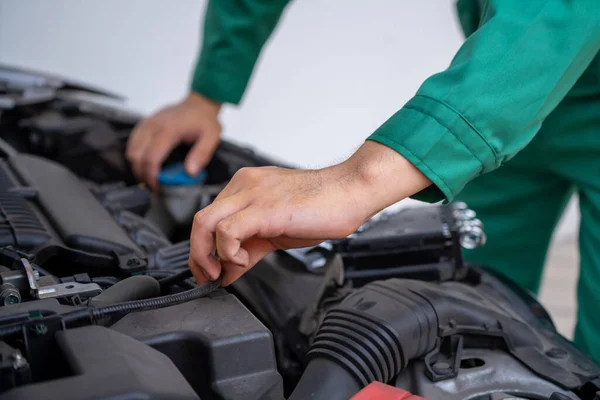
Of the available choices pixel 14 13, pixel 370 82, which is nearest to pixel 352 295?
pixel 370 82

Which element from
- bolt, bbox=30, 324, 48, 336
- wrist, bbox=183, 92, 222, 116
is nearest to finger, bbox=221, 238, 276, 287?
bolt, bbox=30, 324, 48, 336

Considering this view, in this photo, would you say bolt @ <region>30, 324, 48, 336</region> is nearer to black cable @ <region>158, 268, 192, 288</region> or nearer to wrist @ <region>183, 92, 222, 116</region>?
black cable @ <region>158, 268, 192, 288</region>

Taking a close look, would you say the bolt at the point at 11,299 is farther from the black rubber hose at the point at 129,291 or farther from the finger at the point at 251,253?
the finger at the point at 251,253

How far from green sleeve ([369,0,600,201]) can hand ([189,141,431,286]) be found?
0.03m

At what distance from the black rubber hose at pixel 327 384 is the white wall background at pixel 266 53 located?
161 cm

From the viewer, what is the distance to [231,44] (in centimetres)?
142

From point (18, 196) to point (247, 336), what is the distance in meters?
0.51

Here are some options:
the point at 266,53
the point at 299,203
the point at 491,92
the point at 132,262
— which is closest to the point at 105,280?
the point at 132,262

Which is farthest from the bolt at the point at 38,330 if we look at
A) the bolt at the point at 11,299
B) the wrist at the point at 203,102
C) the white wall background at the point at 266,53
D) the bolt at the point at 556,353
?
the white wall background at the point at 266,53

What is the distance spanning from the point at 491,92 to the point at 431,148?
3.5 inches

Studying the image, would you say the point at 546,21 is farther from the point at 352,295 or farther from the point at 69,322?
the point at 69,322

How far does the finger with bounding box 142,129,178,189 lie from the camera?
134 cm

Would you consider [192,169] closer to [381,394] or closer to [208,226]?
[208,226]

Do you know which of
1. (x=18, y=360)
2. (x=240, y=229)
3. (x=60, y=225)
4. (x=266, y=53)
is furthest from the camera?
(x=266, y=53)
